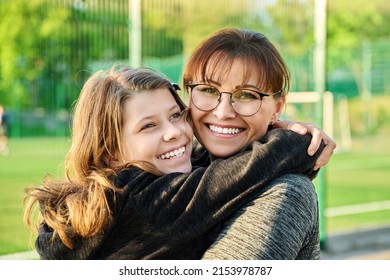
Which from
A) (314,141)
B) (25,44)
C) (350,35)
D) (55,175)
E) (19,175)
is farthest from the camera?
(350,35)

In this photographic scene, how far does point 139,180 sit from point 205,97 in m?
0.26

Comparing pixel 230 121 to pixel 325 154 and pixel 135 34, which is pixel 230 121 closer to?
pixel 325 154

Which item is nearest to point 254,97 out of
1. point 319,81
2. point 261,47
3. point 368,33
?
point 261,47

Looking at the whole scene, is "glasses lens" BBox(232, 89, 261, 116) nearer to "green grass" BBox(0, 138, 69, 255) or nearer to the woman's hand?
the woman's hand

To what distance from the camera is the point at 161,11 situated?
441 cm

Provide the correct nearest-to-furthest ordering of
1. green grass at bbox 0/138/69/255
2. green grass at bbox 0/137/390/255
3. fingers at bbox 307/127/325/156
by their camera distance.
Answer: fingers at bbox 307/127/325/156 < green grass at bbox 0/138/69/255 < green grass at bbox 0/137/390/255

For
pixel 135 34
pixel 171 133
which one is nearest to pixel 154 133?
pixel 171 133

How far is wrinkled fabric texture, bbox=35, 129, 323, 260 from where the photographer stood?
124cm

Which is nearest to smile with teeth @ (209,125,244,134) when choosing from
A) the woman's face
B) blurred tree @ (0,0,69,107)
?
the woman's face

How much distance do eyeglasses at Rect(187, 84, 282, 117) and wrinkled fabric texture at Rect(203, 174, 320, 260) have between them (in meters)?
0.21

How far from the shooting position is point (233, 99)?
140 cm

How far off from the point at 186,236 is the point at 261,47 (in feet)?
1.40

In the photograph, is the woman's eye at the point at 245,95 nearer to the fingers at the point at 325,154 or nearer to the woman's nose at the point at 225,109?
the woman's nose at the point at 225,109

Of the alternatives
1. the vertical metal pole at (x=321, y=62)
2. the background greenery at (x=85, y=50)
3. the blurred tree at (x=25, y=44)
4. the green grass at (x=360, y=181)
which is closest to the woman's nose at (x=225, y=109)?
the background greenery at (x=85, y=50)
